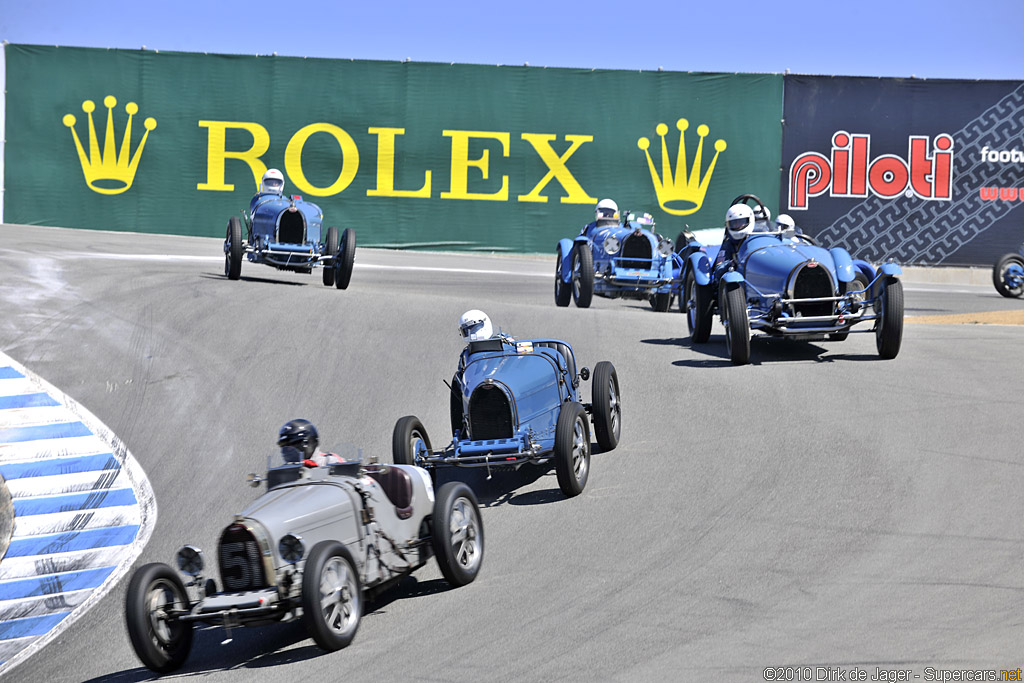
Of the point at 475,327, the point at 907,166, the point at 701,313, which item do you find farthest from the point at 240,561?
the point at 907,166

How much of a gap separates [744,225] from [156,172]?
18.8 metres

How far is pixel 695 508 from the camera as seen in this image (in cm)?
982

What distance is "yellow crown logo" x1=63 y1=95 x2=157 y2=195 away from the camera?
101 feet

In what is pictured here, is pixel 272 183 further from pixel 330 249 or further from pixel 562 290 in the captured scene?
pixel 562 290

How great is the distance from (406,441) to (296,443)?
2.09m

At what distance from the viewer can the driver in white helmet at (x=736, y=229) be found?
53.0 feet

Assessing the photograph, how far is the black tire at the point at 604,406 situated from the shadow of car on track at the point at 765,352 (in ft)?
10.3

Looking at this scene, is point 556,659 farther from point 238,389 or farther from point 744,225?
point 744,225

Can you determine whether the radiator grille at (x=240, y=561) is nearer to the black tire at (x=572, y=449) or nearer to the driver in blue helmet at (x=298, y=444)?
the driver in blue helmet at (x=298, y=444)

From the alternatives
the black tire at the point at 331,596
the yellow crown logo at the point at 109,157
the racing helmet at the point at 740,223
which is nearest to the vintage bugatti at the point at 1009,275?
the racing helmet at the point at 740,223

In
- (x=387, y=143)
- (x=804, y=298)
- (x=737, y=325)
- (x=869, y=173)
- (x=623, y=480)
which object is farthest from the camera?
(x=387, y=143)

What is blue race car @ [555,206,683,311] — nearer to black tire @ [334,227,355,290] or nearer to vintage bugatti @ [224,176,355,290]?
black tire @ [334,227,355,290]

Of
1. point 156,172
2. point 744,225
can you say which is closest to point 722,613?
point 744,225

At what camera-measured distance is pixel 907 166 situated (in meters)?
30.6
